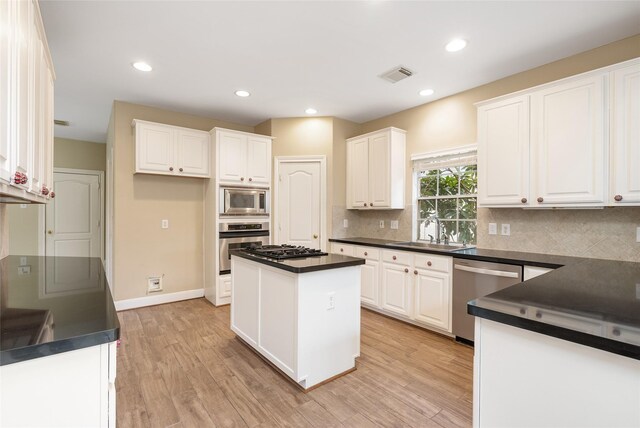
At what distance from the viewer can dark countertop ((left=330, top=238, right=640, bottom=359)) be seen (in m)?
0.87

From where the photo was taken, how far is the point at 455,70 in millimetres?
2994

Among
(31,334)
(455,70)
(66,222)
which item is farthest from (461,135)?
(66,222)

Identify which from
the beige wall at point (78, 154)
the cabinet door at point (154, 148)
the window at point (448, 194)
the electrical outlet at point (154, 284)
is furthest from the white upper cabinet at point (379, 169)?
the beige wall at point (78, 154)

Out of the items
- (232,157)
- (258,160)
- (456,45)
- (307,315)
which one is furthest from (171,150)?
(456,45)

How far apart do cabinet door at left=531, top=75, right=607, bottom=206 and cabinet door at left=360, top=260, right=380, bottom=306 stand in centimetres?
181

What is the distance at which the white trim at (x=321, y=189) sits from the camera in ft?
14.6

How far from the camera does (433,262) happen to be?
3.08m

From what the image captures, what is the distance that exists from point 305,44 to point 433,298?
106 inches

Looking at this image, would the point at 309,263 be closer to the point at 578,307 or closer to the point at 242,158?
the point at 578,307

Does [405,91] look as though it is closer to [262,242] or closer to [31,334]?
[262,242]

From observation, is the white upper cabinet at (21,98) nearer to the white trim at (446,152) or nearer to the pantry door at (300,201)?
the pantry door at (300,201)

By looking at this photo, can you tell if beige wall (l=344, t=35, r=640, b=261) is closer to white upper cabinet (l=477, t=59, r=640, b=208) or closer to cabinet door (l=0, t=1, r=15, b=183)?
white upper cabinet (l=477, t=59, r=640, b=208)

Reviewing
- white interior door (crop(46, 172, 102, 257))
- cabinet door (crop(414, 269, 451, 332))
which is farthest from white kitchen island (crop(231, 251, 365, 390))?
white interior door (crop(46, 172, 102, 257))

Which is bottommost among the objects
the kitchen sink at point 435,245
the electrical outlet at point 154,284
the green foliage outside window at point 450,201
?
the electrical outlet at point 154,284
